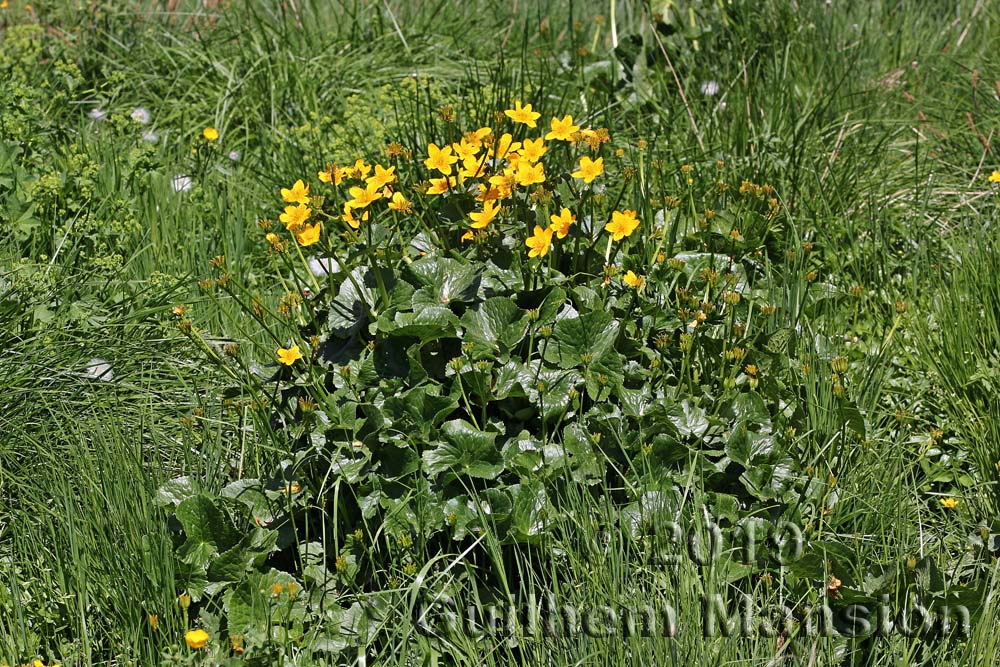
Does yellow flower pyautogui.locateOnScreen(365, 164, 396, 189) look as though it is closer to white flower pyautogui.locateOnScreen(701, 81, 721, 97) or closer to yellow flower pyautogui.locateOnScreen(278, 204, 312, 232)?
yellow flower pyautogui.locateOnScreen(278, 204, 312, 232)

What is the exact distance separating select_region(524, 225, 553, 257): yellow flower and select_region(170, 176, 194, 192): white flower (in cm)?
166

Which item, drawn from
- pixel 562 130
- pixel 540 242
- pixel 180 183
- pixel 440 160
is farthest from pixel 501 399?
pixel 180 183

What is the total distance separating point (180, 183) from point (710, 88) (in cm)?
189

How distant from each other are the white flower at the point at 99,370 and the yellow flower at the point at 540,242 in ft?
3.72

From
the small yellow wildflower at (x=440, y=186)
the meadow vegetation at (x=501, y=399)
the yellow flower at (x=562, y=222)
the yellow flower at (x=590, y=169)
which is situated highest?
the yellow flower at (x=590, y=169)

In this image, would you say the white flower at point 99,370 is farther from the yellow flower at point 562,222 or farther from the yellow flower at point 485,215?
the yellow flower at point 562,222

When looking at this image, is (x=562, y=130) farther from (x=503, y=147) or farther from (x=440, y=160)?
(x=440, y=160)

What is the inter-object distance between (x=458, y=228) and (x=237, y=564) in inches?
40.0

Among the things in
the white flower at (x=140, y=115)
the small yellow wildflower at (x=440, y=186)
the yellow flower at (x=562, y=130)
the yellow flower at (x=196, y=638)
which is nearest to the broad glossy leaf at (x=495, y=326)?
the small yellow wildflower at (x=440, y=186)

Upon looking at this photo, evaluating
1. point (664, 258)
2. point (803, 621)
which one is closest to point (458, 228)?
point (664, 258)

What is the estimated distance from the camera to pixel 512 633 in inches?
82.7

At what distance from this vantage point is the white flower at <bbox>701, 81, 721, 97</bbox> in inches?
157

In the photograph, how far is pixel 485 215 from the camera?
247 cm

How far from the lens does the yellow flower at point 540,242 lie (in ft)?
7.95
